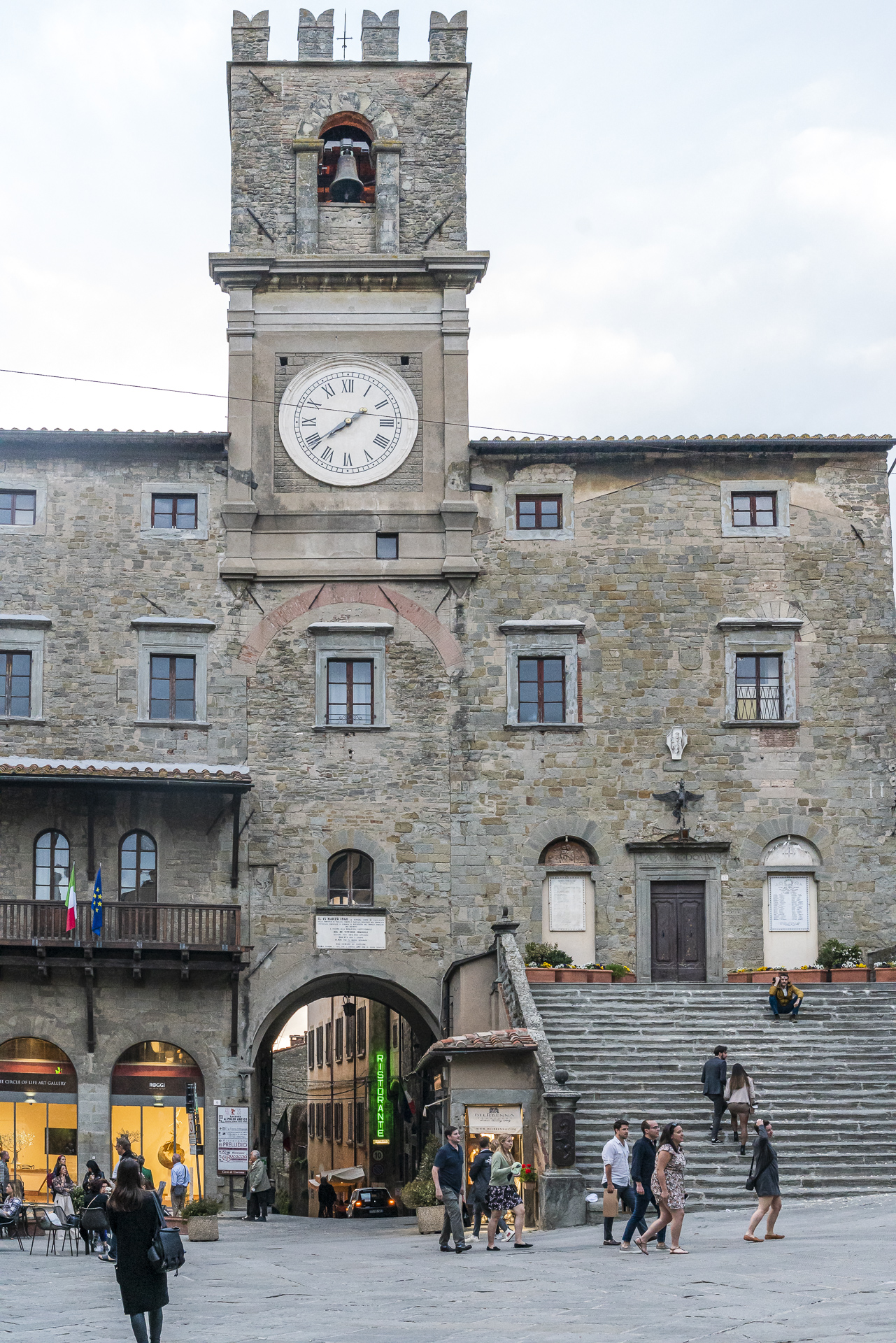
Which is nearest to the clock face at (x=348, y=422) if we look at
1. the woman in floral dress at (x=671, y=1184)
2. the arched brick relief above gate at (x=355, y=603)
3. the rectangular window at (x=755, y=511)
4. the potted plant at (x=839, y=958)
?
the arched brick relief above gate at (x=355, y=603)

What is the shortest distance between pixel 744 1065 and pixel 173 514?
1552cm

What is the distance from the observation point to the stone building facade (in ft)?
110

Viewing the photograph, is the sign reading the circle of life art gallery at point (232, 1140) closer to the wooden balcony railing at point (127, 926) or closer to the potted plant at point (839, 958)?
the wooden balcony railing at point (127, 926)

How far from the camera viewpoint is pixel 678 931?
3372cm

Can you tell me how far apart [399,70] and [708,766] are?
15503mm

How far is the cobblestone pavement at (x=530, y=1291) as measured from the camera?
1390cm

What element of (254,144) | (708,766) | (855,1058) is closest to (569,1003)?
(855,1058)

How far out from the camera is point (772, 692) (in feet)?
113

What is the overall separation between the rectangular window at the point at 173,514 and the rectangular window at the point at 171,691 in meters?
2.60

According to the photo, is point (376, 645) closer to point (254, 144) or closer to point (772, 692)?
point (772, 692)

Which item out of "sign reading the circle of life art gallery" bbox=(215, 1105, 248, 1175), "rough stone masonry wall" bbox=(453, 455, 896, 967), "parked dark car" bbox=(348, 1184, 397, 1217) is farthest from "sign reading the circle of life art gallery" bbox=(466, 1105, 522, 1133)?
"parked dark car" bbox=(348, 1184, 397, 1217)

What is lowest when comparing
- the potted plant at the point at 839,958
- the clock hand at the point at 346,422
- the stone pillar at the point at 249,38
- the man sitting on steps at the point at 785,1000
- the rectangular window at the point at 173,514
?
the man sitting on steps at the point at 785,1000

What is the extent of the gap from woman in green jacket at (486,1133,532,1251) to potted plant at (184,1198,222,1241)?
19.2 feet

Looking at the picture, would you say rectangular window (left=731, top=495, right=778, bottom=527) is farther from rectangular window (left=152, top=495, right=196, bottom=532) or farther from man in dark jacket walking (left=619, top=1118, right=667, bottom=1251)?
man in dark jacket walking (left=619, top=1118, right=667, bottom=1251)
